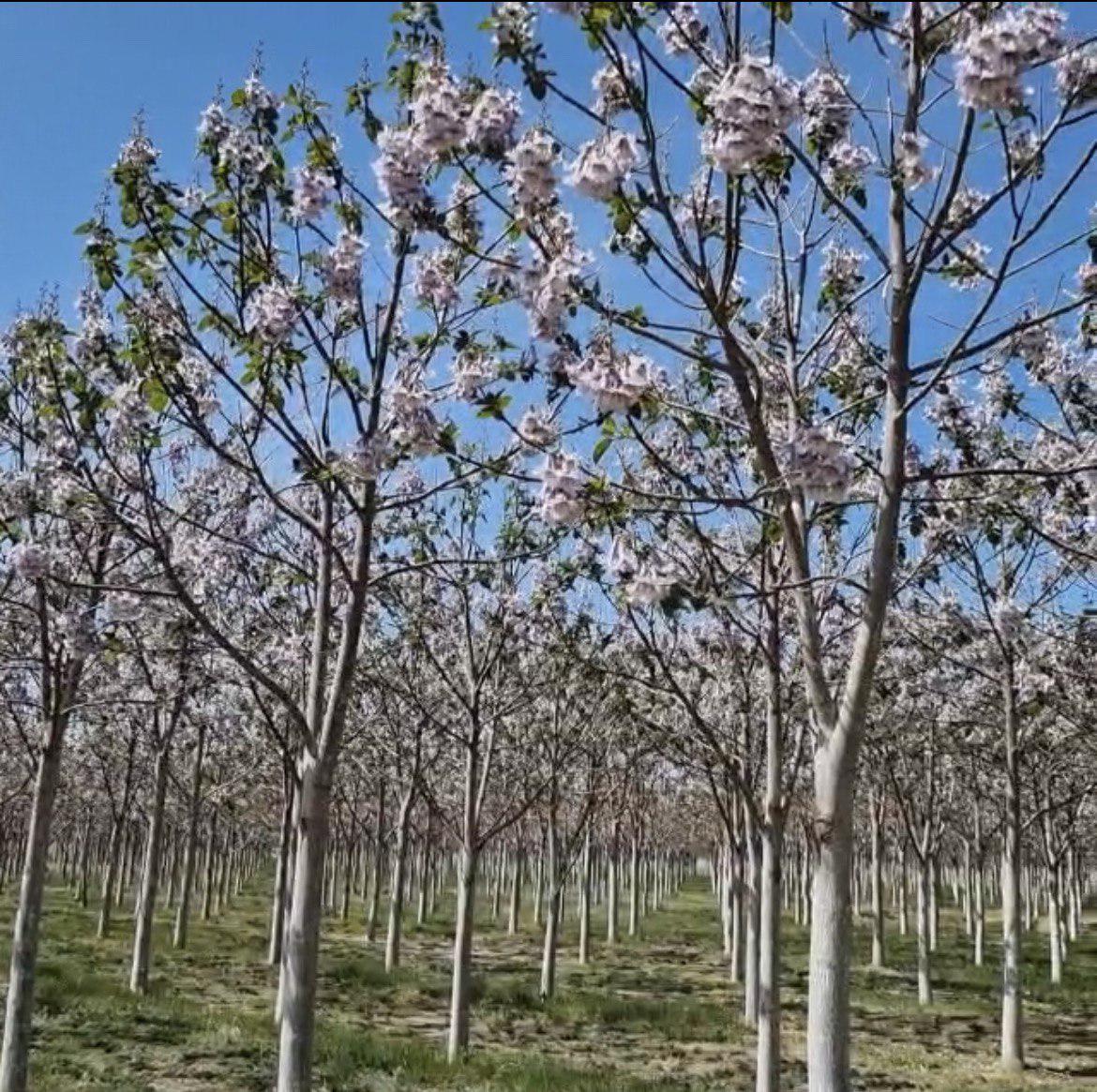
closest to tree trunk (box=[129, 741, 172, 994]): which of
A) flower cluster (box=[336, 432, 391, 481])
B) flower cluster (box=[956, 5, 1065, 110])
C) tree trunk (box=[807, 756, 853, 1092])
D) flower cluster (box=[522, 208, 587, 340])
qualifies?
flower cluster (box=[336, 432, 391, 481])

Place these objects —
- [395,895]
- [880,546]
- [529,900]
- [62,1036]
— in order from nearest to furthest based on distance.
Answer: [880,546] → [62,1036] → [395,895] → [529,900]

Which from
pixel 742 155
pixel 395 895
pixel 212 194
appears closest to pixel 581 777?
pixel 395 895

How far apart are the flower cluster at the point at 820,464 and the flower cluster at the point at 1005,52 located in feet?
4.99

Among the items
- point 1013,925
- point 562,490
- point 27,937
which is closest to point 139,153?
point 562,490

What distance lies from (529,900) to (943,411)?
44.3 m

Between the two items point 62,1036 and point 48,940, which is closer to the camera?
point 62,1036

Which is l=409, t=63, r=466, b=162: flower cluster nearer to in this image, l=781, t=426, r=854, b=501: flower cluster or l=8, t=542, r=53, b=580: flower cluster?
l=781, t=426, r=854, b=501: flower cluster

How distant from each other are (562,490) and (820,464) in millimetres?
1238

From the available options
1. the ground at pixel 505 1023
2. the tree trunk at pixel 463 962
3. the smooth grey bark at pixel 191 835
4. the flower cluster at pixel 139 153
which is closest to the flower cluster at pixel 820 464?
the flower cluster at pixel 139 153

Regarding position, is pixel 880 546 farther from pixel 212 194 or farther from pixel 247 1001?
pixel 247 1001

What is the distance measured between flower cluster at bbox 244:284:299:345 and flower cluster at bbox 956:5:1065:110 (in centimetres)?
380

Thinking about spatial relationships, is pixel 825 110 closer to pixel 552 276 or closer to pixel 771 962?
pixel 552 276

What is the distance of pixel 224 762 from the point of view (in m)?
29.6

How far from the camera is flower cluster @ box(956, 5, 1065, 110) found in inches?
178
